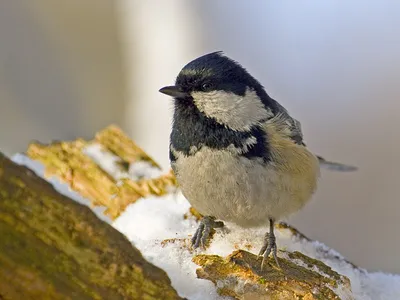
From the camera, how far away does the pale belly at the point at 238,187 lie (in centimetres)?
186

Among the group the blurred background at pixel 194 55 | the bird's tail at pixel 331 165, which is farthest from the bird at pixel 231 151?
the blurred background at pixel 194 55

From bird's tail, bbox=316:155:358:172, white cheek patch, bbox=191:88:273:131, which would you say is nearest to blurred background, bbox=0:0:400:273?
bird's tail, bbox=316:155:358:172

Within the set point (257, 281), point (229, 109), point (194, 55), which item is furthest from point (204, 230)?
point (194, 55)

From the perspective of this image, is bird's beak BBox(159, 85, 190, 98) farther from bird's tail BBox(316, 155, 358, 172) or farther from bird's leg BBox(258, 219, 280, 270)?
bird's tail BBox(316, 155, 358, 172)

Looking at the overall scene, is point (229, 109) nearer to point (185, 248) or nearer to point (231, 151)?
point (231, 151)

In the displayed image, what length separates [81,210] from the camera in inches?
A: 50.4

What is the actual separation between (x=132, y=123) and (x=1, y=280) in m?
5.39

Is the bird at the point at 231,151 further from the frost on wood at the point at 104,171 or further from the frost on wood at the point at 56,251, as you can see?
the frost on wood at the point at 56,251

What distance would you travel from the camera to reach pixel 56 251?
1.23m

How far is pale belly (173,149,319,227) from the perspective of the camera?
186cm

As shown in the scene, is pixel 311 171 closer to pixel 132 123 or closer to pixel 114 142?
pixel 114 142

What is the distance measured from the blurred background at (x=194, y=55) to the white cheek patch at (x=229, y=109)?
3.20 metres

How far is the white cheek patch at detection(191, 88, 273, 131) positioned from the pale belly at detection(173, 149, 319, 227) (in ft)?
0.36

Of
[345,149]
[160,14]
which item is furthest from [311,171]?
[160,14]
